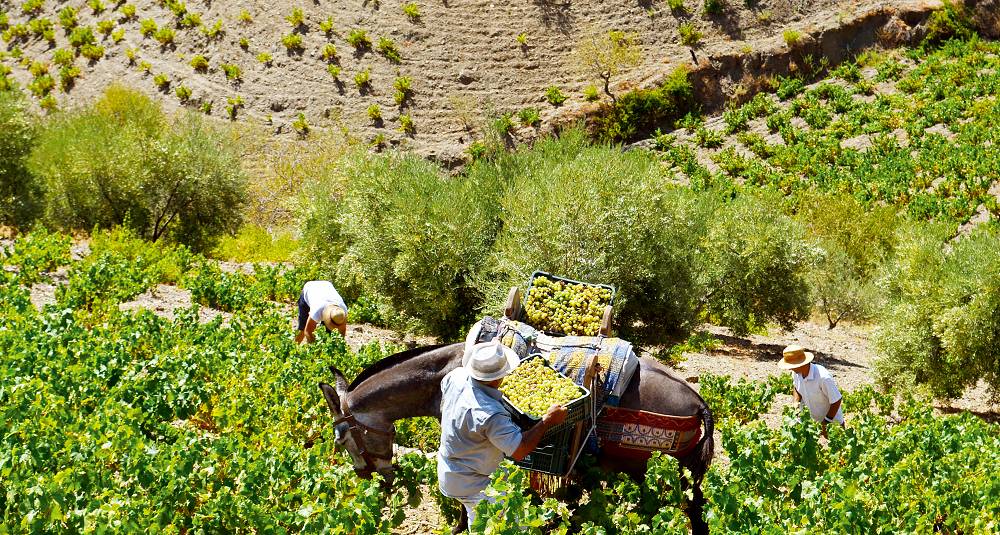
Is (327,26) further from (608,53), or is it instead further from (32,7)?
(32,7)

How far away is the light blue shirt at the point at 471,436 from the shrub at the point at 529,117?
1791 inches

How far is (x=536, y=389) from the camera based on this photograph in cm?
728

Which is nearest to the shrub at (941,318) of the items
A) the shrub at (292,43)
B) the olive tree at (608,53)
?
the olive tree at (608,53)

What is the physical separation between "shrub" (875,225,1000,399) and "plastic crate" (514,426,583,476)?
15161mm

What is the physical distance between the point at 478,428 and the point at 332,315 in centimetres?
595

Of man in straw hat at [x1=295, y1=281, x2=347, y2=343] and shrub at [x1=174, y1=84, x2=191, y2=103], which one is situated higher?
man in straw hat at [x1=295, y1=281, x2=347, y2=343]

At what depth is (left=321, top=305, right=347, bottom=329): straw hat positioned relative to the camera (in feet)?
39.9

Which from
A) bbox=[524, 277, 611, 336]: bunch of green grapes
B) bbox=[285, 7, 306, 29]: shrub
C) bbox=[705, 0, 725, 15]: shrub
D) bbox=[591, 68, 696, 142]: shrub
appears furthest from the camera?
bbox=[705, 0, 725, 15]: shrub

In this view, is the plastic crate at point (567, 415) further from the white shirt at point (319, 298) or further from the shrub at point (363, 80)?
the shrub at point (363, 80)

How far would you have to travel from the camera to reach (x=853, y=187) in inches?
1731

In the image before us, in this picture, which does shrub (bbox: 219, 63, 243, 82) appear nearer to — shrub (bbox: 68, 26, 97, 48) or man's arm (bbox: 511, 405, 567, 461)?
shrub (bbox: 68, 26, 97, 48)

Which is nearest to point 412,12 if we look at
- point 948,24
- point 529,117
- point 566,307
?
point 529,117

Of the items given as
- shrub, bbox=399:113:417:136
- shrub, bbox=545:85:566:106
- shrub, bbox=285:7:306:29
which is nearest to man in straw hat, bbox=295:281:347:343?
shrub, bbox=399:113:417:136

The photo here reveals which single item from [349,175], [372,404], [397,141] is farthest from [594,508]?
[397,141]
